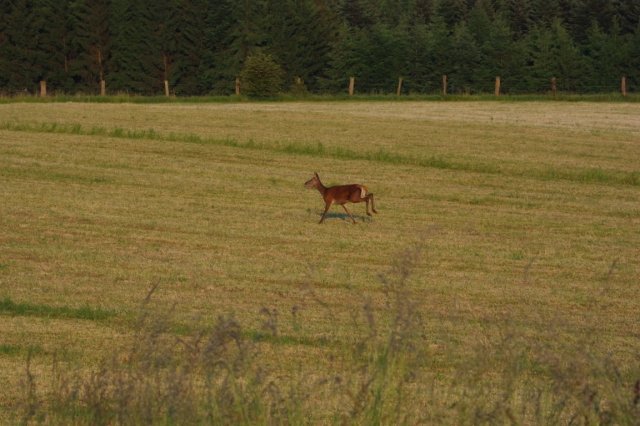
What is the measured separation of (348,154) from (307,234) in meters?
16.1

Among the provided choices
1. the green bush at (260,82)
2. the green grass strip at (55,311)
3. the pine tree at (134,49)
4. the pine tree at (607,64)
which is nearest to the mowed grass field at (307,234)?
the green grass strip at (55,311)

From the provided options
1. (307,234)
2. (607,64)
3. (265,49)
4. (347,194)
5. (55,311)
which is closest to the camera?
(55,311)

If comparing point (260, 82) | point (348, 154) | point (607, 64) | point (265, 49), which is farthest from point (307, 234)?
point (265, 49)

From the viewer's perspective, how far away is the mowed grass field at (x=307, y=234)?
44.6 ft

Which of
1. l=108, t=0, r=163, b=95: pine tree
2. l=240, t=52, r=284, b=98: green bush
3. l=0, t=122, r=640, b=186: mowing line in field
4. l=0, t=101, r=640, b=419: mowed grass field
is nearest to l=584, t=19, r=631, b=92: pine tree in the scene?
l=240, t=52, r=284, b=98: green bush

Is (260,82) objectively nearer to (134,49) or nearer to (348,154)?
(348,154)

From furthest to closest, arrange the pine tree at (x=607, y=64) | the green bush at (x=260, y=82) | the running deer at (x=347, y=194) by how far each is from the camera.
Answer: the pine tree at (x=607, y=64)
the green bush at (x=260, y=82)
the running deer at (x=347, y=194)

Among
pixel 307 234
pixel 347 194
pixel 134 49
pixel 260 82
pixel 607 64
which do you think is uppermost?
pixel 134 49

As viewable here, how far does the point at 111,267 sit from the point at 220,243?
346 cm

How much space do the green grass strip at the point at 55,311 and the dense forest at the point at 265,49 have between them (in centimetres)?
7728

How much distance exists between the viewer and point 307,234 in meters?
23.0

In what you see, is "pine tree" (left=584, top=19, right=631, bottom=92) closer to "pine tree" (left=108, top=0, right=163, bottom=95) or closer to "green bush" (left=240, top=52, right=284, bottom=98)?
"green bush" (left=240, top=52, right=284, bottom=98)

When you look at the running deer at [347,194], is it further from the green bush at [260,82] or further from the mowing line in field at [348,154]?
the green bush at [260,82]

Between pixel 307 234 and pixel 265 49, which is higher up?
pixel 265 49
